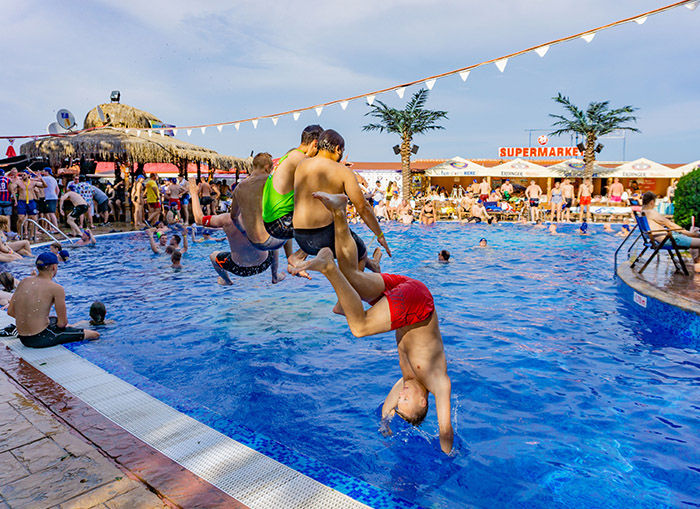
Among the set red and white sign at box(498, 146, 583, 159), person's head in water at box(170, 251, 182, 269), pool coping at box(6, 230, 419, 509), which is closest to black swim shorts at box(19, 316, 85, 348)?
pool coping at box(6, 230, 419, 509)

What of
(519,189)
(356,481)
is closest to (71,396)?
(356,481)

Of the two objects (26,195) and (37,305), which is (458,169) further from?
(37,305)

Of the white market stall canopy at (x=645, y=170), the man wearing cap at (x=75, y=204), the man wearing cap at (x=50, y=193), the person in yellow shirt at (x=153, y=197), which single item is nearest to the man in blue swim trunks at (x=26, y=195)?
the man wearing cap at (x=50, y=193)

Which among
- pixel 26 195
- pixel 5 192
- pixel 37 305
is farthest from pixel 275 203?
pixel 26 195

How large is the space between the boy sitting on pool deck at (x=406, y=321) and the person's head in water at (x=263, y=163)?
2321mm

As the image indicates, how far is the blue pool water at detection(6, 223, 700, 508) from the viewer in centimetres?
348

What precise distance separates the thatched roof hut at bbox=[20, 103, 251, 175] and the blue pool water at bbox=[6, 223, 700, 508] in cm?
1052

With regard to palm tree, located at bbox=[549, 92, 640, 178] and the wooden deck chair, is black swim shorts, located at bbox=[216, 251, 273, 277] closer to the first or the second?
the wooden deck chair

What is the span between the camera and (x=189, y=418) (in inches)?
141

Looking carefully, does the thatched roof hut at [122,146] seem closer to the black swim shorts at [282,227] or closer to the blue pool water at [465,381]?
the blue pool water at [465,381]

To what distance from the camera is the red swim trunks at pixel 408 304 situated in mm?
3029

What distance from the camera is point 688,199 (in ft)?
30.5

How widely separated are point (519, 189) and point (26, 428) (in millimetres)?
35723

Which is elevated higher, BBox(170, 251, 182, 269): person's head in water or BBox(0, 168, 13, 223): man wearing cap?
BBox(0, 168, 13, 223): man wearing cap
